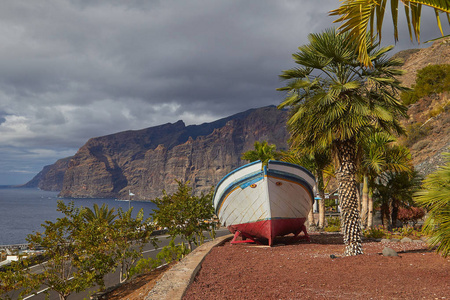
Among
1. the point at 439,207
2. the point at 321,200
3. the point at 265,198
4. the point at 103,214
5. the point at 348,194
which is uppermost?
the point at 348,194

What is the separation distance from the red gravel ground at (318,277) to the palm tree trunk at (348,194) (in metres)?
0.60

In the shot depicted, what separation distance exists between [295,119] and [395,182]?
54.5 ft

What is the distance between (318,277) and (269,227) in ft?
16.2

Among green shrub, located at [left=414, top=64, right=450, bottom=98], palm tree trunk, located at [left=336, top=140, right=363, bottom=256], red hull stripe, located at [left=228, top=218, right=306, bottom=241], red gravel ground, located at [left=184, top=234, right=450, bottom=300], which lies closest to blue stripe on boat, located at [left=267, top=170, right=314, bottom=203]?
red hull stripe, located at [left=228, top=218, right=306, bottom=241]

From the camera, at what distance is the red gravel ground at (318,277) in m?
5.54

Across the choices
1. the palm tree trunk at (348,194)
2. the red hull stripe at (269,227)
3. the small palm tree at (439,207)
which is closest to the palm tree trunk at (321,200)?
the red hull stripe at (269,227)

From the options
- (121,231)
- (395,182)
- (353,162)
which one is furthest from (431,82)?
(121,231)

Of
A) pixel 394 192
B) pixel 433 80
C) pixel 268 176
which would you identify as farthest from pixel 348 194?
pixel 433 80

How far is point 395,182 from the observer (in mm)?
23062

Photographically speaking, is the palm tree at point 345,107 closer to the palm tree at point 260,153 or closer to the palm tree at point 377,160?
the palm tree at point 377,160

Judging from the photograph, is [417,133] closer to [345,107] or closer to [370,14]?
[345,107]

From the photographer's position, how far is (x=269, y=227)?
1184cm

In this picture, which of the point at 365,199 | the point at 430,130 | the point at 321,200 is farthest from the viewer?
the point at 430,130

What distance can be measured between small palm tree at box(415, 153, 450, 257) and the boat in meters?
5.66
